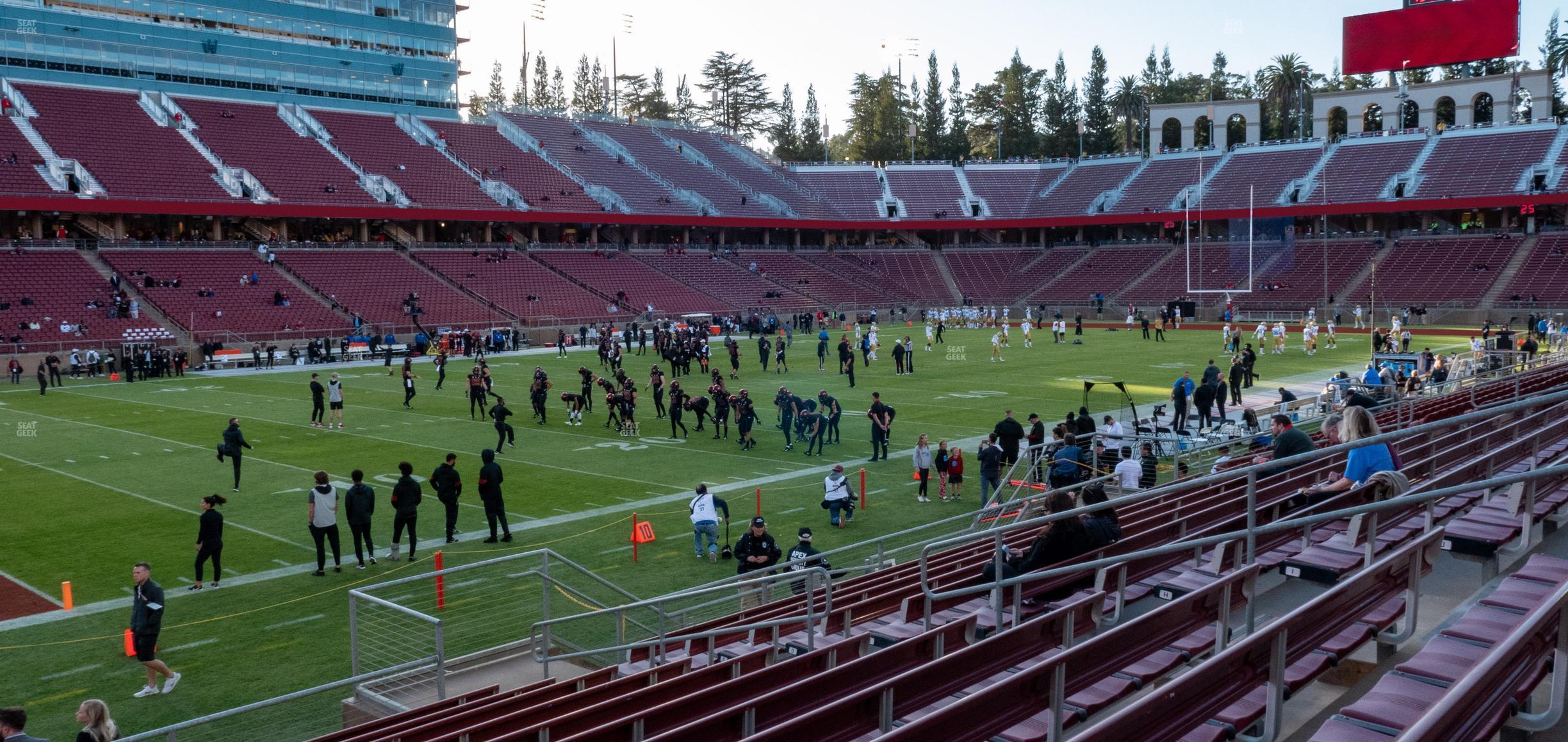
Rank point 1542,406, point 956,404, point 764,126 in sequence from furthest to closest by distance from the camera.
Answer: point 764,126 < point 956,404 < point 1542,406

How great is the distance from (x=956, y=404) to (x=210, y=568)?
62.2 ft

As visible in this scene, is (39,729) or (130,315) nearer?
(39,729)

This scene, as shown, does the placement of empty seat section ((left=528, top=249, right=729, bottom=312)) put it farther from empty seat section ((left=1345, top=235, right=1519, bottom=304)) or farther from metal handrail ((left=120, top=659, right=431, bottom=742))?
metal handrail ((left=120, top=659, right=431, bottom=742))

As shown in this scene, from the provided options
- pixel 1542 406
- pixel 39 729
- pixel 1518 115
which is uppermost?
pixel 1518 115

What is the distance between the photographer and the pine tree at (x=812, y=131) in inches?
Result: 4892

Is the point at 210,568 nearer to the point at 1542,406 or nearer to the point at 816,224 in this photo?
the point at 1542,406

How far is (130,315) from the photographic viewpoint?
45.7m

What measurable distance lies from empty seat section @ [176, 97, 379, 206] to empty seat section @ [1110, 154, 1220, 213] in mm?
49974

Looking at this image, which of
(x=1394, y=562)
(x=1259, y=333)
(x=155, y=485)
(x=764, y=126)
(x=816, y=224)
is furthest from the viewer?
(x=764, y=126)

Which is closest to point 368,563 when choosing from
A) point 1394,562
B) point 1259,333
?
point 1394,562

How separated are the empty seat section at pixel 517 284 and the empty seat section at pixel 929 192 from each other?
32.2 meters

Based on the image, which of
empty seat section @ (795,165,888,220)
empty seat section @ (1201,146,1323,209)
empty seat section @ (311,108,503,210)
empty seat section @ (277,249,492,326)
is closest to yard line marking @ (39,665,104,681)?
empty seat section @ (277,249,492,326)

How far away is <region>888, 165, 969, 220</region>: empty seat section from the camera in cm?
8631

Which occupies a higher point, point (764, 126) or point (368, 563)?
point (764, 126)
